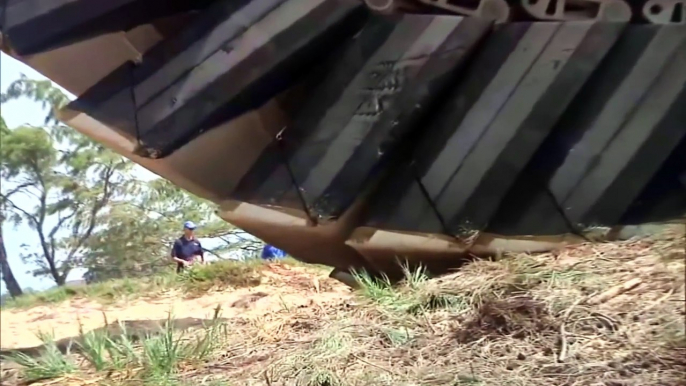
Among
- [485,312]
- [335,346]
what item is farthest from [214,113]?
[485,312]

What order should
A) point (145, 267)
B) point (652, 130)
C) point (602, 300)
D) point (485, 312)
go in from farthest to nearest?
point (145, 267)
point (652, 130)
point (485, 312)
point (602, 300)

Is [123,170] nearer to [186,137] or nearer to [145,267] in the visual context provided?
[145,267]

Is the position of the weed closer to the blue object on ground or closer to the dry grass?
the dry grass

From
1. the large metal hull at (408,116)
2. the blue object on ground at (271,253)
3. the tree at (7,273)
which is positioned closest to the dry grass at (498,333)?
the large metal hull at (408,116)

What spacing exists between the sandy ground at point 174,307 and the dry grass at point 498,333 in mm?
779

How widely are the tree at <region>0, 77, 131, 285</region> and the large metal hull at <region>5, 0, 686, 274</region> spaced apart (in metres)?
1.55

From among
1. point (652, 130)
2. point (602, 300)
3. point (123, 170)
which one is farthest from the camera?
point (123, 170)

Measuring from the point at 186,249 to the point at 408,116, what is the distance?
1.22 meters

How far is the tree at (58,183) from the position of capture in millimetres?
3736

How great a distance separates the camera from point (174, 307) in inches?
110

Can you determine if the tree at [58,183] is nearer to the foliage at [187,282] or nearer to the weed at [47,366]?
the foliage at [187,282]

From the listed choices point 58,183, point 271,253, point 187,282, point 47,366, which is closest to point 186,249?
point 187,282

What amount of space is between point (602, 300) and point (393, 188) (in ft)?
3.20

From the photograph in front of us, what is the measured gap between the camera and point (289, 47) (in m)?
2.06
